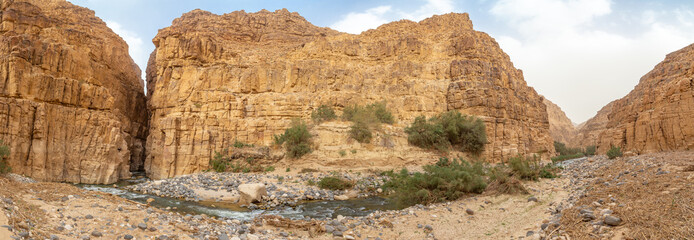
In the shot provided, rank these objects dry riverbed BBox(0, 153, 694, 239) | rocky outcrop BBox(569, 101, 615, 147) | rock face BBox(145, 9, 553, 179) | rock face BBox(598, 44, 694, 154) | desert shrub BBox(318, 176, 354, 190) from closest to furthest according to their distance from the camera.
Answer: dry riverbed BBox(0, 153, 694, 239) < rock face BBox(598, 44, 694, 154) < desert shrub BBox(318, 176, 354, 190) < rock face BBox(145, 9, 553, 179) < rocky outcrop BBox(569, 101, 615, 147)

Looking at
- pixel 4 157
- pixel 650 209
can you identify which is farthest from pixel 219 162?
pixel 650 209

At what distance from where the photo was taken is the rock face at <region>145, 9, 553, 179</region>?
87.9 ft

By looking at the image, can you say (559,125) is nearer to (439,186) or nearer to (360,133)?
(360,133)

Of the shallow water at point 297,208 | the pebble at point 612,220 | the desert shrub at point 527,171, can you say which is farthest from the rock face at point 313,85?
the pebble at point 612,220

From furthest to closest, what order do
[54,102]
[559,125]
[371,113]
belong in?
[559,125]
[371,113]
[54,102]

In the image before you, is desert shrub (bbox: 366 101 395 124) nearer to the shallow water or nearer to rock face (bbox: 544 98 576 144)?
the shallow water

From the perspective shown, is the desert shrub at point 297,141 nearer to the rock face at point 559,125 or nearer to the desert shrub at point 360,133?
the desert shrub at point 360,133

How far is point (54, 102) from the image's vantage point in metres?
20.9

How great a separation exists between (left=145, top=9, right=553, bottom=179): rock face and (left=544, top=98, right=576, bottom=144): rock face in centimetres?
3680

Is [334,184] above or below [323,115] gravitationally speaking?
below

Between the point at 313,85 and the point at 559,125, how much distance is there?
63836 mm

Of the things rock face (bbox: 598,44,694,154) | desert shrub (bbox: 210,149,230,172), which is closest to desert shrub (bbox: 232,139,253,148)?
desert shrub (bbox: 210,149,230,172)

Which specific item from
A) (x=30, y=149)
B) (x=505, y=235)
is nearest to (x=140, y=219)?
(x=505, y=235)

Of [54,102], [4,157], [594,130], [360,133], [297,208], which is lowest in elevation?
[297,208]
